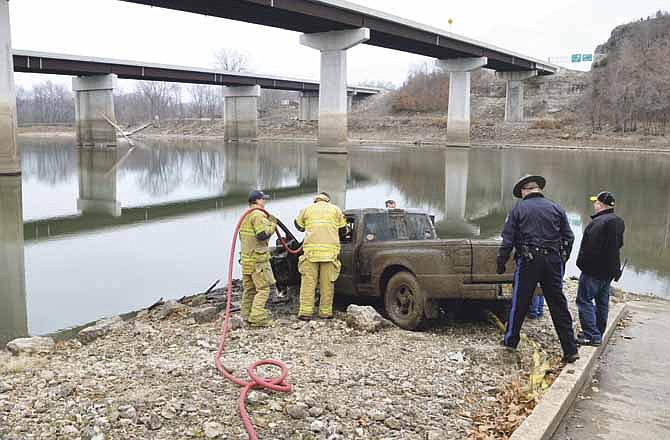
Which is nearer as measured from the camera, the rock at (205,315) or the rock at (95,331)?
the rock at (95,331)

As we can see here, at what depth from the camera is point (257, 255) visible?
7.93 meters

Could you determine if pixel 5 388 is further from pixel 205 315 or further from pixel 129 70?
pixel 129 70

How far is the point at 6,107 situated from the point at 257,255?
94.5 ft

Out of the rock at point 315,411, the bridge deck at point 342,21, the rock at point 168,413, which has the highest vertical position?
the bridge deck at point 342,21

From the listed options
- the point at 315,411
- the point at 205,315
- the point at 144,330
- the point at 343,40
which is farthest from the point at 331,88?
the point at 315,411

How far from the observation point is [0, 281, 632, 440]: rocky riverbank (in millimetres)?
4789

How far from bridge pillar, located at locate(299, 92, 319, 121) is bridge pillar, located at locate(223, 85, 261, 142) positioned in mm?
17661

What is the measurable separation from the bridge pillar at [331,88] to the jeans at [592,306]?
4481 centimetres

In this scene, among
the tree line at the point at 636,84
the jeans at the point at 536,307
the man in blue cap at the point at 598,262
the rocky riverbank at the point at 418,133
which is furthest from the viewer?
the tree line at the point at 636,84

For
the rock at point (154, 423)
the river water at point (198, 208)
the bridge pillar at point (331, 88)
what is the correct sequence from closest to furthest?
the rock at point (154, 423) < the river water at point (198, 208) < the bridge pillar at point (331, 88)

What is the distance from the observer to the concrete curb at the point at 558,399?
183 inches

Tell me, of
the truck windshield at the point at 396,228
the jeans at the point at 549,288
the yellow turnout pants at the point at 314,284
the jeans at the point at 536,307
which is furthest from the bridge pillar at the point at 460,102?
the jeans at the point at 549,288

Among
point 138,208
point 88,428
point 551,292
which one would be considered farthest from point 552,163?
point 88,428

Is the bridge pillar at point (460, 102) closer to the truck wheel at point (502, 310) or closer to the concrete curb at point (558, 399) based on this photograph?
the truck wheel at point (502, 310)
